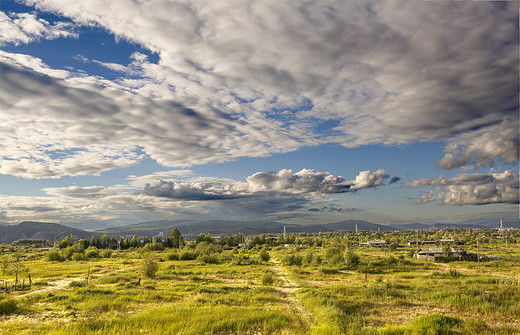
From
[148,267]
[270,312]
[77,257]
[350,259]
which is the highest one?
[270,312]

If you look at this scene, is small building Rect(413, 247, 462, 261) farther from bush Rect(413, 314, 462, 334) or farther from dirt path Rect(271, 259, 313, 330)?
bush Rect(413, 314, 462, 334)

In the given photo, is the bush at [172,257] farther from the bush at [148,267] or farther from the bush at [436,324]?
the bush at [436,324]

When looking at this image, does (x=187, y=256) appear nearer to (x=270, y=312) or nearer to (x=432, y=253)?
(x=270, y=312)

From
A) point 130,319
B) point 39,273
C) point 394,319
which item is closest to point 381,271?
point 394,319

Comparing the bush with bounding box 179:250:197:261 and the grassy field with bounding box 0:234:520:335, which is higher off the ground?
the grassy field with bounding box 0:234:520:335

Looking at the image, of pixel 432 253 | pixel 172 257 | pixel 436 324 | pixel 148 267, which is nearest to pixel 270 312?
pixel 436 324

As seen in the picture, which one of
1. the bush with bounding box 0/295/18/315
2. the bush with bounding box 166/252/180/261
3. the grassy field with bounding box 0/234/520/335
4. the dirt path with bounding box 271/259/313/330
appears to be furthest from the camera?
the bush with bounding box 166/252/180/261

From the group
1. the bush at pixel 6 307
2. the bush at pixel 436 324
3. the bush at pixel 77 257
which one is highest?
the bush at pixel 6 307

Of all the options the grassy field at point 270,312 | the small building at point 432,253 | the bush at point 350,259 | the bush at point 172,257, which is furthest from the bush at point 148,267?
the small building at point 432,253

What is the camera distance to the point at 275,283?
1623 inches

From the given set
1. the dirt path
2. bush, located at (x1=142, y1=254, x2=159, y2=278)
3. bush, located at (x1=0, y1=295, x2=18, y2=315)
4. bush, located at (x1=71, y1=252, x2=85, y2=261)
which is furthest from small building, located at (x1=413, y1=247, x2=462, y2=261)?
bush, located at (x1=71, y1=252, x2=85, y2=261)

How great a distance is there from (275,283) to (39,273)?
4766 cm

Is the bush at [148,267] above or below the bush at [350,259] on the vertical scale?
above

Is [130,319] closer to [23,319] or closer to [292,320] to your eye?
[23,319]
